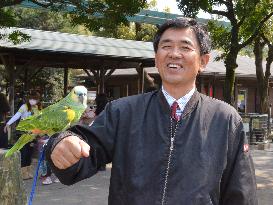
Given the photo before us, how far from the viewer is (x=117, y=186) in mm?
1999

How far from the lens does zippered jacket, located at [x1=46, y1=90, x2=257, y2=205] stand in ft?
6.31

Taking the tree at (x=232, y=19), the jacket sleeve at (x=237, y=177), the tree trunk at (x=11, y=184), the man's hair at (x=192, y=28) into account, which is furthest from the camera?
the tree at (x=232, y=19)

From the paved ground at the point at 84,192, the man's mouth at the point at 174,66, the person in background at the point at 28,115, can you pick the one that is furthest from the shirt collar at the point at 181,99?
the person in background at the point at 28,115

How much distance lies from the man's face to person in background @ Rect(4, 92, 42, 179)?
6.02 m

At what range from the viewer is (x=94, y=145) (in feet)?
6.57

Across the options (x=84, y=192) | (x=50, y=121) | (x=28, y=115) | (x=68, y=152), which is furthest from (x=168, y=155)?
(x=28, y=115)

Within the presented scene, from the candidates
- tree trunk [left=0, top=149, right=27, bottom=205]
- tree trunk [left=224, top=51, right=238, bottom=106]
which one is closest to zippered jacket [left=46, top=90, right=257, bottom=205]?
tree trunk [left=0, top=149, right=27, bottom=205]

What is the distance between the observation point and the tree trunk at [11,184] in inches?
182

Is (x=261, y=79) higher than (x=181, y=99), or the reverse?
(x=181, y=99)

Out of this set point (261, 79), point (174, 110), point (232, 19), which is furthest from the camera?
point (261, 79)

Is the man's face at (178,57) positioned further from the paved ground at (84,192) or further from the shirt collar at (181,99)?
the paved ground at (84,192)

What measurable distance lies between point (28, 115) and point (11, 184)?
11.2ft

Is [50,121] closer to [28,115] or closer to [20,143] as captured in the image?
[20,143]

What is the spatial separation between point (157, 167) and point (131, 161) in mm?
119
